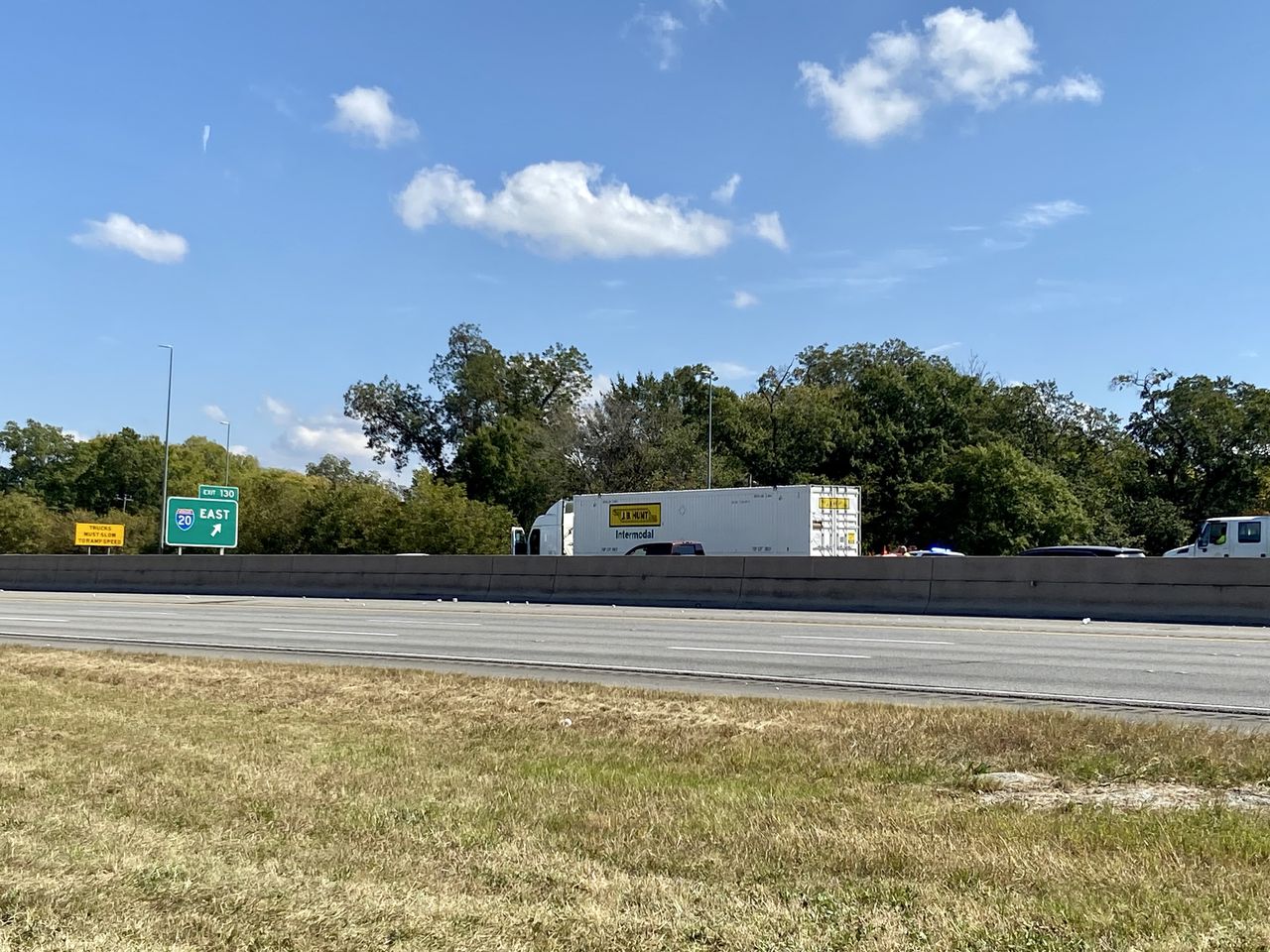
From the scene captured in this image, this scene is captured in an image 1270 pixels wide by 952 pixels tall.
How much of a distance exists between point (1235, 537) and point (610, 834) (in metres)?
35.6

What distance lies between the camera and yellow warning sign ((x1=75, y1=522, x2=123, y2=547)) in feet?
219

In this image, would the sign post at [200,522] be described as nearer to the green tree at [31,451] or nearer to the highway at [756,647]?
the highway at [756,647]

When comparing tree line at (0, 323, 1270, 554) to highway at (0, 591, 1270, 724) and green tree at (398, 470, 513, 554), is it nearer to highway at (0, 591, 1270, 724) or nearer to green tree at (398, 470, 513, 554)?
green tree at (398, 470, 513, 554)

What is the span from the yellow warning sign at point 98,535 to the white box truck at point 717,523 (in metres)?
32.8

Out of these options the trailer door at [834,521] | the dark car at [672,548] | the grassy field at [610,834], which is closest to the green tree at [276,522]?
the dark car at [672,548]

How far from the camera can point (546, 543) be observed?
48438 mm

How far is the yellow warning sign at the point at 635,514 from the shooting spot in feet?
149

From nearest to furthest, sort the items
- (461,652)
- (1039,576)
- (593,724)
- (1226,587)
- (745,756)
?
1. (745,756)
2. (593,724)
3. (461,652)
4. (1226,587)
5. (1039,576)

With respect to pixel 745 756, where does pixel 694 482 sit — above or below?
above

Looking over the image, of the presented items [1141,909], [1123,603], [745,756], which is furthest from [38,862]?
[1123,603]

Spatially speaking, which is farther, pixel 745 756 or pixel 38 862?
pixel 745 756

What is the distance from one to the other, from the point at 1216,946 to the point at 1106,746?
3.90 meters

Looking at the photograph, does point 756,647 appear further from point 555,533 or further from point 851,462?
point 851,462

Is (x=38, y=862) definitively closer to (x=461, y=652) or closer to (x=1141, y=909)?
(x=1141, y=909)
